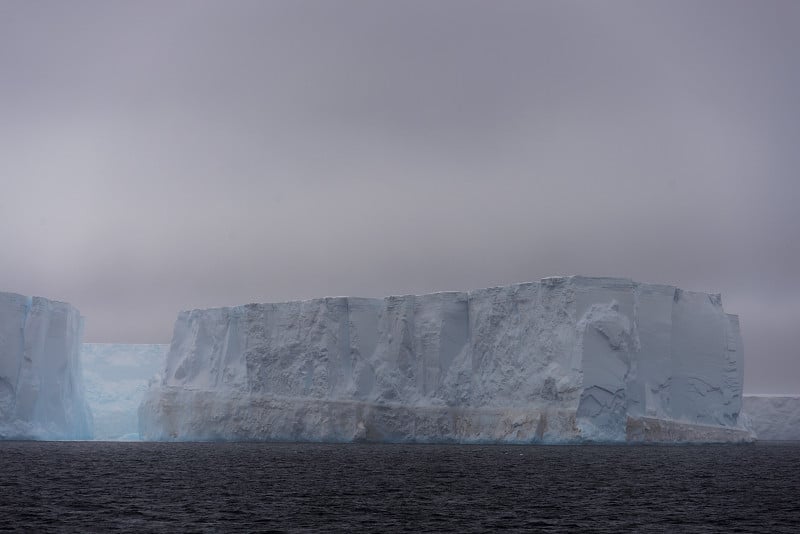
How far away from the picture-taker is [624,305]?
42281 millimetres

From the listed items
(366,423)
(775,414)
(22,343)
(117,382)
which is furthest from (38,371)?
(775,414)

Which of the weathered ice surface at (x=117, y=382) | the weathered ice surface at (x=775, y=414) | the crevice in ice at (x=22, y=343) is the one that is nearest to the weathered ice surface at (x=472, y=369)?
the crevice in ice at (x=22, y=343)

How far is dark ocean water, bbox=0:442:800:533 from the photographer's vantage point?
15.9 meters

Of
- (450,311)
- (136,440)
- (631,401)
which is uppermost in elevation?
(450,311)

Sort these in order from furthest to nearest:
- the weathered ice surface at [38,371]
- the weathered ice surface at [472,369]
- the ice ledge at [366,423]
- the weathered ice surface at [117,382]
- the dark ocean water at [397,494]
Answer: the weathered ice surface at [117,382], the weathered ice surface at [38,371], the ice ledge at [366,423], the weathered ice surface at [472,369], the dark ocean water at [397,494]

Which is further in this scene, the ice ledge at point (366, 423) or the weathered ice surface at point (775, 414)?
the weathered ice surface at point (775, 414)

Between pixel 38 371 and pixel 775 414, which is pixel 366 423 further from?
pixel 775 414

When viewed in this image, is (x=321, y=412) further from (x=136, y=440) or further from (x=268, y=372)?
(x=136, y=440)

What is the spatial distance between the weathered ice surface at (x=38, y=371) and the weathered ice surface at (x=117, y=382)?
26.4 feet

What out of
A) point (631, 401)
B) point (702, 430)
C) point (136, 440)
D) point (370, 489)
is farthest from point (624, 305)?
point (136, 440)

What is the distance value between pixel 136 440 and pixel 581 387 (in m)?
32.9

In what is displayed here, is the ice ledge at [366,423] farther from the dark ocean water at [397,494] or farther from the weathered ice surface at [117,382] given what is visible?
the weathered ice surface at [117,382]

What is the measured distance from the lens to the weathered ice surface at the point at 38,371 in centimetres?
4531

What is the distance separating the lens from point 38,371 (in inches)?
1863
